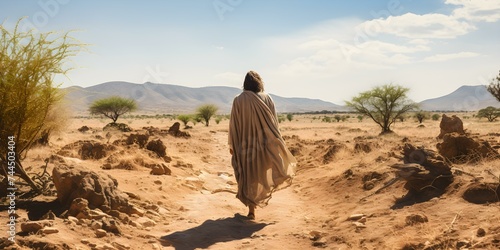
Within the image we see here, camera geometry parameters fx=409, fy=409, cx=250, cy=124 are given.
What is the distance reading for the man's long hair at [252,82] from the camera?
6.53 meters

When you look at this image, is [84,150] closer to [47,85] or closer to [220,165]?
[220,165]

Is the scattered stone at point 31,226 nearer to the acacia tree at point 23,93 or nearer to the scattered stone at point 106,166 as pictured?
the acacia tree at point 23,93

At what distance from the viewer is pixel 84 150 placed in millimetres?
11898

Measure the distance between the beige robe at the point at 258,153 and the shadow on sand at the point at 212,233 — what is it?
1.20 ft

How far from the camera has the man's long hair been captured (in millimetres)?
6527

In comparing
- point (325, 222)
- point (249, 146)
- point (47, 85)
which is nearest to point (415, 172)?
point (325, 222)

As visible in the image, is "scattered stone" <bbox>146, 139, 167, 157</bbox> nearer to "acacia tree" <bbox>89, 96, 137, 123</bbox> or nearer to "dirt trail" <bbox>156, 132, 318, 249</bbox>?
"dirt trail" <bbox>156, 132, 318, 249</bbox>

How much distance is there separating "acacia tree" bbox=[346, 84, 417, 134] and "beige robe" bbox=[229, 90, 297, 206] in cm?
2383

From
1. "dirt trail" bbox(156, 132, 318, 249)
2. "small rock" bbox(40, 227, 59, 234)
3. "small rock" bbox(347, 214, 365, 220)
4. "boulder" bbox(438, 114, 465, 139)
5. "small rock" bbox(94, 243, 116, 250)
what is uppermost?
"boulder" bbox(438, 114, 465, 139)

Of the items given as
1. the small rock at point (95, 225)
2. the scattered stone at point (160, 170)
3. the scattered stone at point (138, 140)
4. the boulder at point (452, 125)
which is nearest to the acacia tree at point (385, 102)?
the boulder at point (452, 125)

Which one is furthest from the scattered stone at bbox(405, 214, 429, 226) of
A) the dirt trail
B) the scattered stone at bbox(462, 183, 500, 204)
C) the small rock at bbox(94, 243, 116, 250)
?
the small rock at bbox(94, 243, 116, 250)

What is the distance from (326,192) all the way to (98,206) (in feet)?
15.7

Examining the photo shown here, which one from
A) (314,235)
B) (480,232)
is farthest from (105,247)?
(480,232)

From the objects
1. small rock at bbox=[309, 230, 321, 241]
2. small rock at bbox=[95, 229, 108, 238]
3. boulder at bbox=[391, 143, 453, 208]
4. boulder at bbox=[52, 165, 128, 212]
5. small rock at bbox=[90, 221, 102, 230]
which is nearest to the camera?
→ small rock at bbox=[95, 229, 108, 238]
